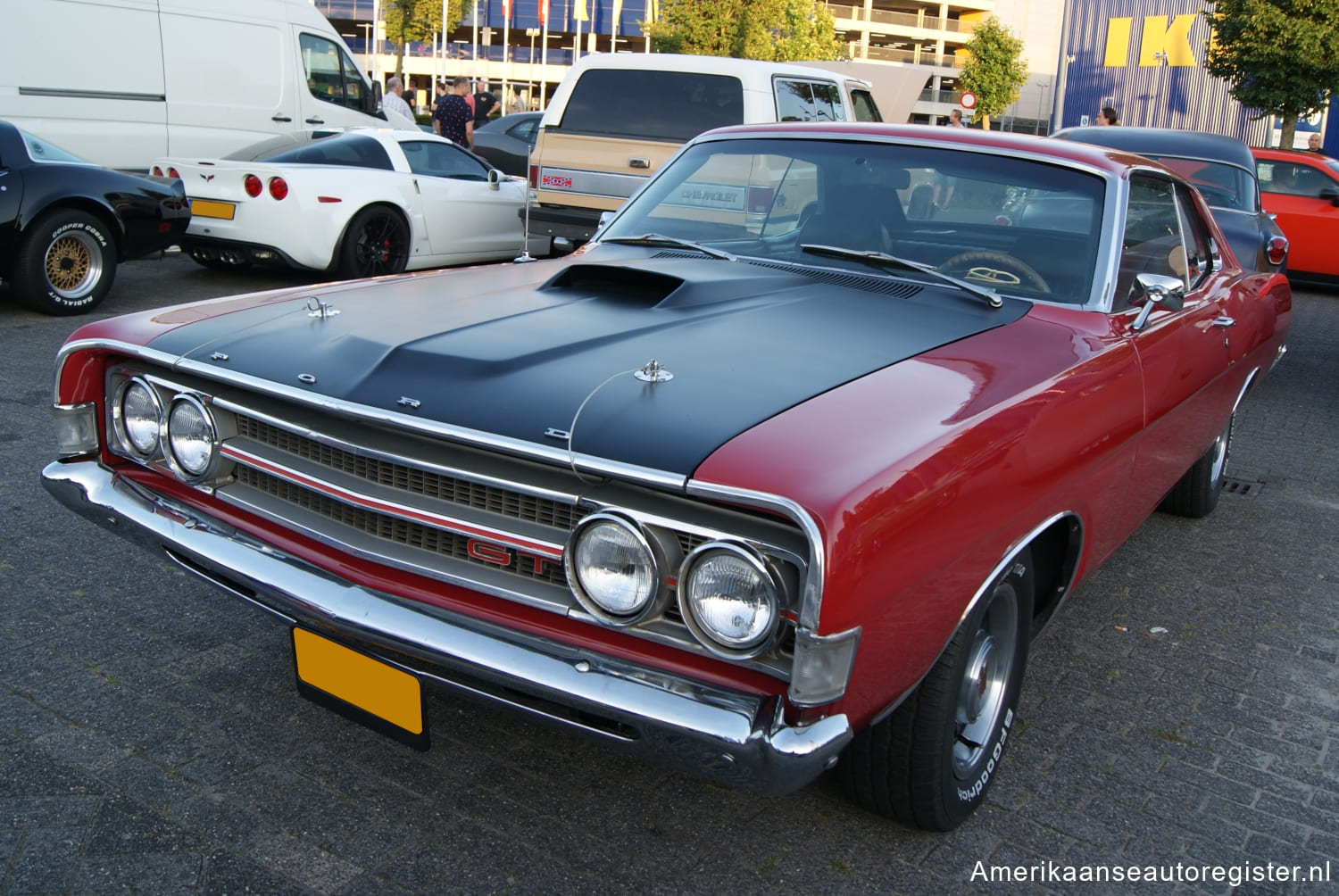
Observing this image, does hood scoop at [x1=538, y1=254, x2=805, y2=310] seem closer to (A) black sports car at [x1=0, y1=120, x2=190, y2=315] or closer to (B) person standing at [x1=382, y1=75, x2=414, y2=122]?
(A) black sports car at [x1=0, y1=120, x2=190, y2=315]

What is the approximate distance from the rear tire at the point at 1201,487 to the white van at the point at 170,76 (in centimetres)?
997

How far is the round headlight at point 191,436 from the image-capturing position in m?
2.64

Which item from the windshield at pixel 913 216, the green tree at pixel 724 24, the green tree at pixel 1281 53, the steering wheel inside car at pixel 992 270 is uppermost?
the green tree at pixel 724 24

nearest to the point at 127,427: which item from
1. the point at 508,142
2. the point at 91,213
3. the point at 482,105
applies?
the point at 91,213

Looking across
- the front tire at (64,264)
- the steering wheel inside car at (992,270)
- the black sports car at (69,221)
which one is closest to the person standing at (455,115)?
the black sports car at (69,221)

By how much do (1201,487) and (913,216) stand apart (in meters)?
2.32

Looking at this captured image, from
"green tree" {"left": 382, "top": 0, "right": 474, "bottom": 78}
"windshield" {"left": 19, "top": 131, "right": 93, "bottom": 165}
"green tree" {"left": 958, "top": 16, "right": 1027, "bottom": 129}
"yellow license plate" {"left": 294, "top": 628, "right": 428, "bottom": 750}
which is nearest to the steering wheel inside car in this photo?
"yellow license plate" {"left": 294, "top": 628, "right": 428, "bottom": 750}

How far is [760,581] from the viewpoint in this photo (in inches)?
76.1

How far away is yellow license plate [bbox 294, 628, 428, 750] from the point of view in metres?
2.24

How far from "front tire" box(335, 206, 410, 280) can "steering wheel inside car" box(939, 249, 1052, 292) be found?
6.47 meters

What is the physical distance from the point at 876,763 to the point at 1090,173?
1.94m

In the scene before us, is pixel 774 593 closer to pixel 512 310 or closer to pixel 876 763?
pixel 876 763

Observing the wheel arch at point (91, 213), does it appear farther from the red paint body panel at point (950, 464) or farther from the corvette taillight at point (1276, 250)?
the corvette taillight at point (1276, 250)

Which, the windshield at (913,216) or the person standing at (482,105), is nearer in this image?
the windshield at (913,216)
